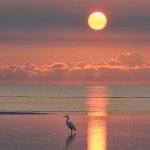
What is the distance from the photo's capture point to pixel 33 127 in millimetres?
34625

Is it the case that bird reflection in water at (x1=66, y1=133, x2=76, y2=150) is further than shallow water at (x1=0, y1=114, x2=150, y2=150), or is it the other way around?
bird reflection in water at (x1=66, y1=133, x2=76, y2=150)

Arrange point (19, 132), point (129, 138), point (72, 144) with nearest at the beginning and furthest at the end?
point (72, 144) → point (129, 138) → point (19, 132)

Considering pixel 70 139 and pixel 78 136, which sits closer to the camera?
pixel 70 139

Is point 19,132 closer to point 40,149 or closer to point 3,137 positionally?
point 3,137

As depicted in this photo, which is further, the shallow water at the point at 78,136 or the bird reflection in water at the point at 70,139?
the bird reflection in water at the point at 70,139

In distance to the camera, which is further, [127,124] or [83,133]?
[127,124]

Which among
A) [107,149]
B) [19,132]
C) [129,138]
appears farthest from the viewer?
[19,132]

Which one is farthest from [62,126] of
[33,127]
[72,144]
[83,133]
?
[72,144]

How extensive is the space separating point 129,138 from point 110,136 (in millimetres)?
1197

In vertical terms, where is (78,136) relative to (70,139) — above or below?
above

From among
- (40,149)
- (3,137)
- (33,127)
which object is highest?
(33,127)

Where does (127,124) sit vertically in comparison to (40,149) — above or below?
above

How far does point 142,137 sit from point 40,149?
20.9 feet

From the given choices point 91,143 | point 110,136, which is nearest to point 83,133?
point 110,136
